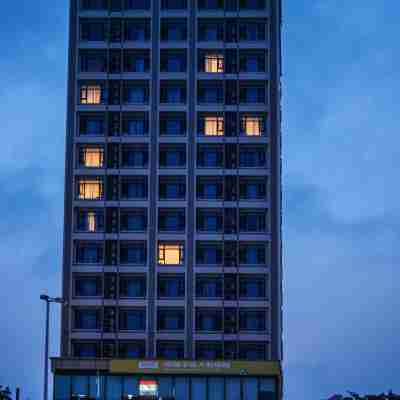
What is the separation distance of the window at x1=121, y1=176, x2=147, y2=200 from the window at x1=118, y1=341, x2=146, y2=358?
15977mm

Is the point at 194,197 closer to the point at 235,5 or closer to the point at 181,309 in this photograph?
the point at 181,309

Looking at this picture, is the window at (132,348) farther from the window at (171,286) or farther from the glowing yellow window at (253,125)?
the glowing yellow window at (253,125)


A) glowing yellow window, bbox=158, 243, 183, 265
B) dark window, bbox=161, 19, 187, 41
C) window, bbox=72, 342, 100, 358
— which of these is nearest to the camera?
window, bbox=72, 342, 100, 358

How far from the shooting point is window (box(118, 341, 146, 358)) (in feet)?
327

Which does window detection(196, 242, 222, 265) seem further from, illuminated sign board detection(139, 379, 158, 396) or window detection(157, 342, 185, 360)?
illuminated sign board detection(139, 379, 158, 396)

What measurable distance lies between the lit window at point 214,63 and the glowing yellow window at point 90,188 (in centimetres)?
1755

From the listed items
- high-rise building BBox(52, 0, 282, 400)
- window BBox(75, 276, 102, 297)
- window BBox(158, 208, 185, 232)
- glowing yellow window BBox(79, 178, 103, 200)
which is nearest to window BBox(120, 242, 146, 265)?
high-rise building BBox(52, 0, 282, 400)

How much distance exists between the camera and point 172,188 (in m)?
103

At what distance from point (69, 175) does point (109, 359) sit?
20.7m

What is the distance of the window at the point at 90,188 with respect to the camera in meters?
103

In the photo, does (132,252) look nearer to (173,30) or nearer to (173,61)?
(173,61)

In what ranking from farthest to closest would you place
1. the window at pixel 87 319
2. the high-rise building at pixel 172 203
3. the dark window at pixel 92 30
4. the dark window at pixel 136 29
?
1. the dark window at pixel 92 30
2. the dark window at pixel 136 29
3. the window at pixel 87 319
4. the high-rise building at pixel 172 203

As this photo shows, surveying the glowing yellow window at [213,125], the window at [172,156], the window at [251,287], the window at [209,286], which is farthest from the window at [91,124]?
the window at [251,287]

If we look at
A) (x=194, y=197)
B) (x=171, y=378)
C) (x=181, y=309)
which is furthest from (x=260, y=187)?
(x=171, y=378)
